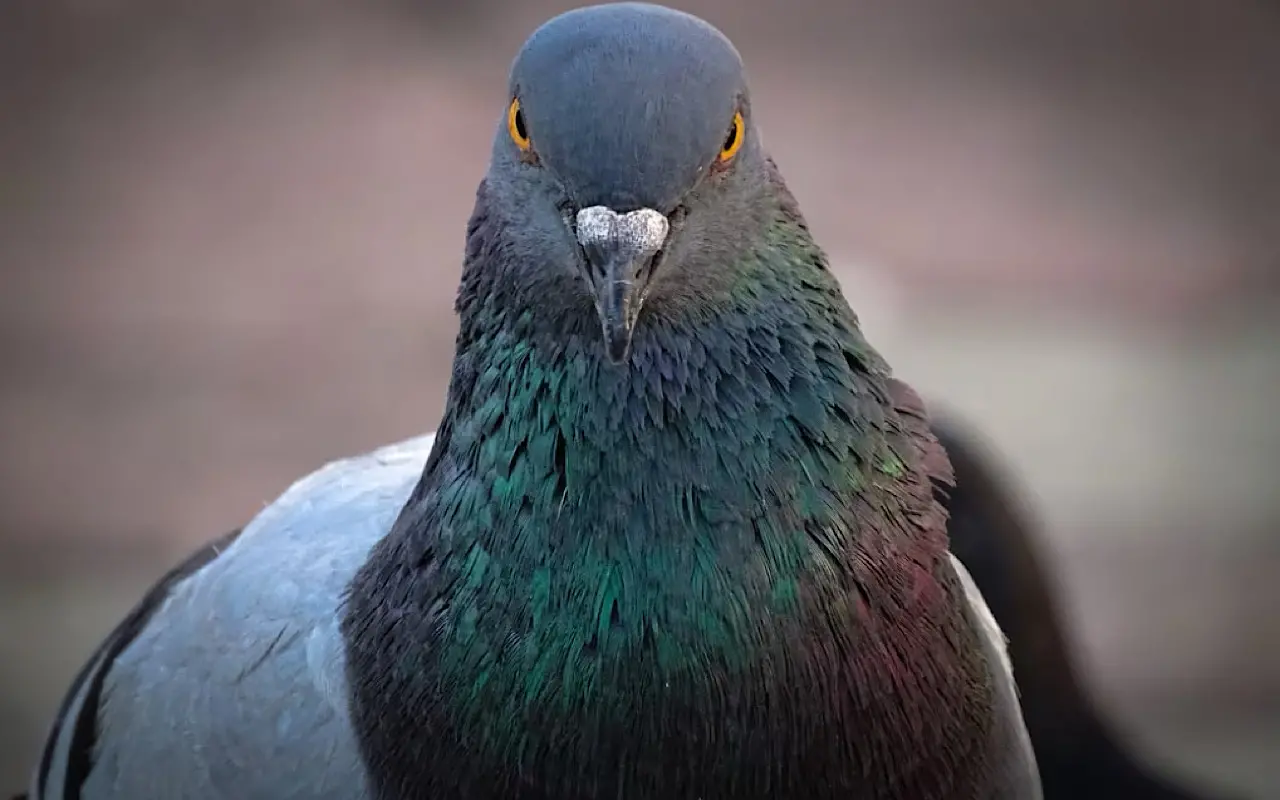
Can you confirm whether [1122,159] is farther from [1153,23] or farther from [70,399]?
[70,399]

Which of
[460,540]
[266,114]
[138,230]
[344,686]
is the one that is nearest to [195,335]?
[138,230]

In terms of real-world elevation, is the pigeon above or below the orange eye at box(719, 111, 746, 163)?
below

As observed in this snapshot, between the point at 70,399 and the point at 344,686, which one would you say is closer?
the point at 344,686

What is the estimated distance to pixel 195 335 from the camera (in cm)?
256

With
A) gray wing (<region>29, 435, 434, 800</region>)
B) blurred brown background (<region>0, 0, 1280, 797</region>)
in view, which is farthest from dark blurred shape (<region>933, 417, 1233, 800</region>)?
gray wing (<region>29, 435, 434, 800</region>)

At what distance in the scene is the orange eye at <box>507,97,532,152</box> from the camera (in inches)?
41.9

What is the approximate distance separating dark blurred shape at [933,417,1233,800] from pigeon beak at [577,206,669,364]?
1527 millimetres

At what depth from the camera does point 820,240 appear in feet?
8.47

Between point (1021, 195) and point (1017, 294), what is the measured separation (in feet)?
0.71

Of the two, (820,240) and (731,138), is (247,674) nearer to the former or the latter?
(731,138)

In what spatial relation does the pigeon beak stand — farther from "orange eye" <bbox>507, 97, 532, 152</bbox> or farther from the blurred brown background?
A: the blurred brown background

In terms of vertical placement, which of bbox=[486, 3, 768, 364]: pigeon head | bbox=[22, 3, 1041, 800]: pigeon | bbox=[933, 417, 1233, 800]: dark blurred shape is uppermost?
bbox=[486, 3, 768, 364]: pigeon head

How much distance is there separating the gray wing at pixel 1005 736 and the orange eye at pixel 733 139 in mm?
560

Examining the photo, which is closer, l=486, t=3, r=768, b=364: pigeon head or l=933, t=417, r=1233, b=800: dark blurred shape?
l=486, t=3, r=768, b=364: pigeon head
